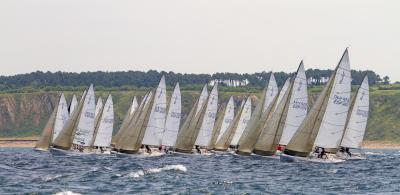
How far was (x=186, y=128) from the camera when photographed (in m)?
111

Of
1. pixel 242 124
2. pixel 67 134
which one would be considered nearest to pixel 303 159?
pixel 67 134

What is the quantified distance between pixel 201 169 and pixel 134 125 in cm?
2632

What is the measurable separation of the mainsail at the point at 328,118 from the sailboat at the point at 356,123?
12.9 meters

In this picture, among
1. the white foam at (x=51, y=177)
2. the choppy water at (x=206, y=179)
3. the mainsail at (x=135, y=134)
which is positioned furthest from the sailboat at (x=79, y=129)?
the white foam at (x=51, y=177)

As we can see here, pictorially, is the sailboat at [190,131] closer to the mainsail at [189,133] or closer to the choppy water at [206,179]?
the mainsail at [189,133]

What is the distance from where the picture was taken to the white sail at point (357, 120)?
93.9 meters

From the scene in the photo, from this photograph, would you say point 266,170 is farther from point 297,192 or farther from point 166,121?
point 166,121

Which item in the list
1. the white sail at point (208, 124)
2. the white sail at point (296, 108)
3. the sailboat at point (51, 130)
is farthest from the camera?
the sailboat at point (51, 130)

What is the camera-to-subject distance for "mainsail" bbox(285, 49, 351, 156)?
8031 centimetres

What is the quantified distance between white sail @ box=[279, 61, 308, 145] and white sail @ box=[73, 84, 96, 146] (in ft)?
92.7

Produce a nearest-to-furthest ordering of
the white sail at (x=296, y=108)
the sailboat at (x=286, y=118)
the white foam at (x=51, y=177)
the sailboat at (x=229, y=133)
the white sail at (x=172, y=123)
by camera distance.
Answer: the white foam at (x=51, y=177) → the white sail at (x=296, y=108) → the sailboat at (x=286, y=118) → the white sail at (x=172, y=123) → the sailboat at (x=229, y=133)

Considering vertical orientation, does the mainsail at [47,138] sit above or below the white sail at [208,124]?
below

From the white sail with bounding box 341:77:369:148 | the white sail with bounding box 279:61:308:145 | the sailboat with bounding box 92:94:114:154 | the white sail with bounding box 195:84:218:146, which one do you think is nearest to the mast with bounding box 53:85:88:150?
the sailboat with bounding box 92:94:114:154

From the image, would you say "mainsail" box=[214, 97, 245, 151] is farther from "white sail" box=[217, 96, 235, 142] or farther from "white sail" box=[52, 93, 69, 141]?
"white sail" box=[52, 93, 69, 141]
